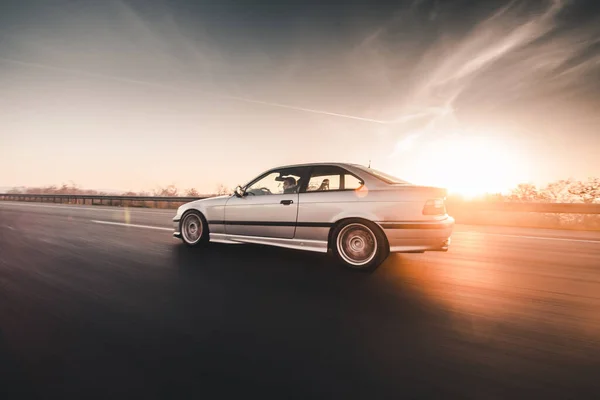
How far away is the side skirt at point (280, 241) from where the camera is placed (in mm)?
5023

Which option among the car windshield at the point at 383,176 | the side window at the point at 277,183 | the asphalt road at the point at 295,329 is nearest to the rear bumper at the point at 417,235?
the asphalt road at the point at 295,329

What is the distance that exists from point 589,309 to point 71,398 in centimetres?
405

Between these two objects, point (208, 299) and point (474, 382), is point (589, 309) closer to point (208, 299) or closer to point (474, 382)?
point (474, 382)

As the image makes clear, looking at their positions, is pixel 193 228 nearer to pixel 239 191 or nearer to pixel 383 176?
pixel 239 191

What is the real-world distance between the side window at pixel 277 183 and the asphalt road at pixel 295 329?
4.36 feet

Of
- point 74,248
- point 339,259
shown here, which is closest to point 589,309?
point 339,259

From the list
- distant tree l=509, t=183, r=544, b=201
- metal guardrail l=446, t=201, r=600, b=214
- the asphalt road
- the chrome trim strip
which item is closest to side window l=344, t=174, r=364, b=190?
the chrome trim strip

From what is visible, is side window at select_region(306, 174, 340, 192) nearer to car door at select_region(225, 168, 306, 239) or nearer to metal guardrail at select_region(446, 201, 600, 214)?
car door at select_region(225, 168, 306, 239)

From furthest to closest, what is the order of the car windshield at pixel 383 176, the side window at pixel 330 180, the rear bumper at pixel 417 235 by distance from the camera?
1. the side window at pixel 330 180
2. the car windshield at pixel 383 176
3. the rear bumper at pixel 417 235

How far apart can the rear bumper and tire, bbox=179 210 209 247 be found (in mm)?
3472

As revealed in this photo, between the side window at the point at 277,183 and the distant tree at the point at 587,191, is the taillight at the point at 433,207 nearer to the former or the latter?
the side window at the point at 277,183

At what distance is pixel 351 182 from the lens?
5094 mm

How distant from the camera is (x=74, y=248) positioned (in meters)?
5.80

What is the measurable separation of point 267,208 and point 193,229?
1.83 metres
